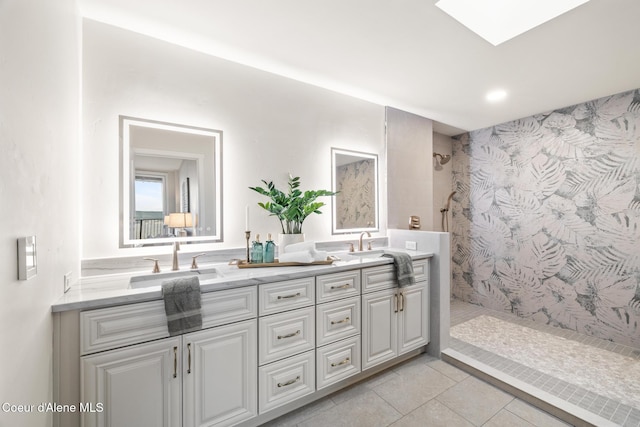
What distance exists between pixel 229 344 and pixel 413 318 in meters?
1.58

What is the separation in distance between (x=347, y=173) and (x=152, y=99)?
67.7 inches

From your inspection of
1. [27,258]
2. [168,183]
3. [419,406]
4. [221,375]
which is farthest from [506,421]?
[168,183]

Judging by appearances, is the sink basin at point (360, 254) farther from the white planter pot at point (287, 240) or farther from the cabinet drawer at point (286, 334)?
the cabinet drawer at point (286, 334)

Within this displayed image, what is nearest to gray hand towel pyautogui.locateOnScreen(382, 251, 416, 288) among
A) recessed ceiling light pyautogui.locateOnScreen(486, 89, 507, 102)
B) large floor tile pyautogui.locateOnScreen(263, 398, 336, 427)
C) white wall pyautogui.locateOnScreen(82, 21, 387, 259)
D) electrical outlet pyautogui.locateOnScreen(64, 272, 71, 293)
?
white wall pyautogui.locateOnScreen(82, 21, 387, 259)

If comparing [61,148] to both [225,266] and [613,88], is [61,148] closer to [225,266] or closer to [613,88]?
[225,266]

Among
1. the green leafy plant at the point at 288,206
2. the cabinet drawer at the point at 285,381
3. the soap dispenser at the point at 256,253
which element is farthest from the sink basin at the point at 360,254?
the cabinet drawer at the point at 285,381

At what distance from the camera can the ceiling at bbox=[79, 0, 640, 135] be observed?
1.61 m

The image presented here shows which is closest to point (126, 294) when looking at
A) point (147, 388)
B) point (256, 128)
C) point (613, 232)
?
point (147, 388)

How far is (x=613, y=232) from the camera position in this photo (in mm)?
2703

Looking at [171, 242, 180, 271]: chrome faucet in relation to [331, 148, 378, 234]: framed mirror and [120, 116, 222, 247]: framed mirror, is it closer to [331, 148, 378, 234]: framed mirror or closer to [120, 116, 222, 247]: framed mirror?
[120, 116, 222, 247]: framed mirror

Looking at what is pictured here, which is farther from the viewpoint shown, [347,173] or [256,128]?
[347,173]

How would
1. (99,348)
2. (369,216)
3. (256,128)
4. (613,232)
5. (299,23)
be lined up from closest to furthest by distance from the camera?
1. (99,348)
2. (299,23)
3. (256,128)
4. (613,232)
5. (369,216)

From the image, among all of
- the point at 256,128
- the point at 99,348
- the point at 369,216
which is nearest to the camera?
the point at 99,348

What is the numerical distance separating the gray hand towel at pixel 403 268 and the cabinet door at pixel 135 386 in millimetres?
1573
